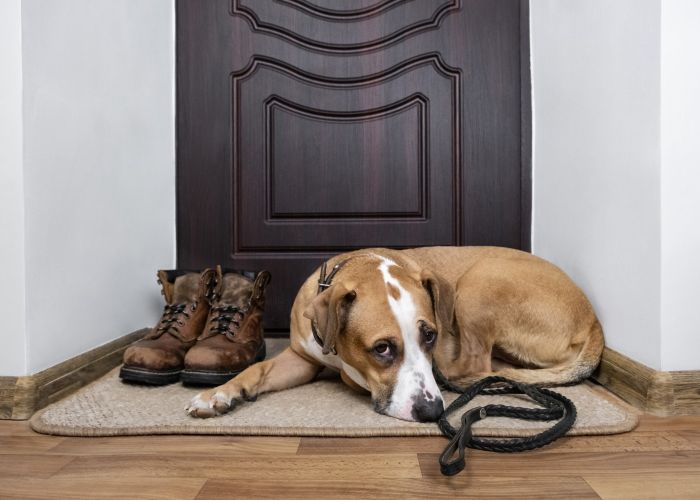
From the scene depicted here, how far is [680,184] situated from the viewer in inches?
65.6

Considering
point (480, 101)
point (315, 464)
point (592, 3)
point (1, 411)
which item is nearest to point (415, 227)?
point (480, 101)

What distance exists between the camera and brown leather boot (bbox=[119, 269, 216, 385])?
200cm

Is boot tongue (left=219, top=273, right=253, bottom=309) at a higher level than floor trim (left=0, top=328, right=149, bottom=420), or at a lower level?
higher

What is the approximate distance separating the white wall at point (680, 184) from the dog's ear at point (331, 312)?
3.21ft

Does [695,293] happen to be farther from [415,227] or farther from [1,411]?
[1,411]

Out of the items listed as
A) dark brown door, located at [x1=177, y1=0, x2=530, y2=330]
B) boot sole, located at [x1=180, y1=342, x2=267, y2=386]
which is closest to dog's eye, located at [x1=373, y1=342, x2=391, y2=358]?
boot sole, located at [x1=180, y1=342, x2=267, y2=386]

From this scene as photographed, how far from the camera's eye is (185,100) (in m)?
2.81

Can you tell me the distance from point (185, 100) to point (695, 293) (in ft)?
7.92

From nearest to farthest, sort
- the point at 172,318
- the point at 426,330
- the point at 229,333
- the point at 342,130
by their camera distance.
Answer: the point at 426,330
the point at 229,333
the point at 172,318
the point at 342,130

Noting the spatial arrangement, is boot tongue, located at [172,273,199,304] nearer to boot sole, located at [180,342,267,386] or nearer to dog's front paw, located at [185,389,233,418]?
boot sole, located at [180,342,267,386]

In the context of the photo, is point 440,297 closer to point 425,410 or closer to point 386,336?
point 386,336

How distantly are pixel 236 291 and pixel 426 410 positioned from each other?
1.13m

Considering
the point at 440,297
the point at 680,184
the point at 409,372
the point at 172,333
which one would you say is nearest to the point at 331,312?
the point at 409,372

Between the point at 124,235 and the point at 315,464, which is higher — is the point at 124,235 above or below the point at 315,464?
above
